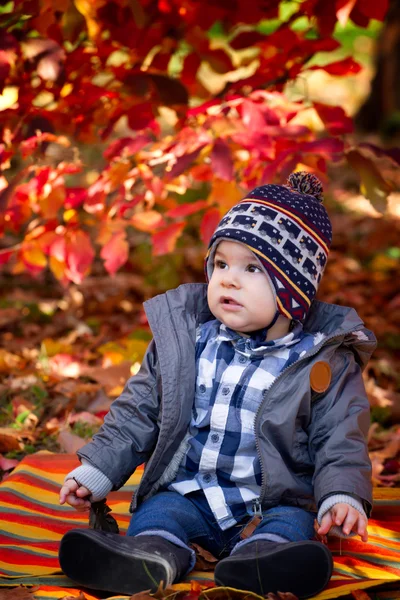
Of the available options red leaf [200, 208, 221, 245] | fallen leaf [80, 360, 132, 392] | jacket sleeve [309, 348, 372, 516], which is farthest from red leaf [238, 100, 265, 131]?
fallen leaf [80, 360, 132, 392]

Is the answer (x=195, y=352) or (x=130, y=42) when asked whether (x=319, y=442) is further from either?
(x=130, y=42)

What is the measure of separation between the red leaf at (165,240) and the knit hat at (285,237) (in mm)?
1038

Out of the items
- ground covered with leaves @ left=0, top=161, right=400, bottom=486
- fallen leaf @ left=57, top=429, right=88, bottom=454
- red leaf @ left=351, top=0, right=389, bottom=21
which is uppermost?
red leaf @ left=351, top=0, right=389, bottom=21

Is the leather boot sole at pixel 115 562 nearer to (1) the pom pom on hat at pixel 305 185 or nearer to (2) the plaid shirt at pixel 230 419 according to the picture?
(2) the plaid shirt at pixel 230 419

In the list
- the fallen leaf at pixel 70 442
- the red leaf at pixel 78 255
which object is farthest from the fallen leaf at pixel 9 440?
the red leaf at pixel 78 255

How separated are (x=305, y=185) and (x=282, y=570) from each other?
120 cm

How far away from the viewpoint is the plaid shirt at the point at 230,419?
7.90ft

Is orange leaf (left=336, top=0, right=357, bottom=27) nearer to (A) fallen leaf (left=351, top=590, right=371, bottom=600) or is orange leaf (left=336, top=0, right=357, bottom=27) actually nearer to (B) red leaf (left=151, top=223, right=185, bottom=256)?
(B) red leaf (left=151, top=223, right=185, bottom=256)

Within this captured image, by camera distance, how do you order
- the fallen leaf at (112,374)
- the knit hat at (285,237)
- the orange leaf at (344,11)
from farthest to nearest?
the fallen leaf at (112,374) < the orange leaf at (344,11) < the knit hat at (285,237)

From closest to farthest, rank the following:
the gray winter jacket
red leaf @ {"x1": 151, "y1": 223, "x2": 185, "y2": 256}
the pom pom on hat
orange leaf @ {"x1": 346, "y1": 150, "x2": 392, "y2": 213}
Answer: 1. the gray winter jacket
2. the pom pom on hat
3. orange leaf @ {"x1": 346, "y1": 150, "x2": 392, "y2": 213}
4. red leaf @ {"x1": 151, "y1": 223, "x2": 185, "y2": 256}

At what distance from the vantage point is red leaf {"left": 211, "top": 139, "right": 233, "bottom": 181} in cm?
309

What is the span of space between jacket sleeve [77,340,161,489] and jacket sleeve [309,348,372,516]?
0.49 m

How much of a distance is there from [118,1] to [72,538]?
2.13 m

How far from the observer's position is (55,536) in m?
2.57
